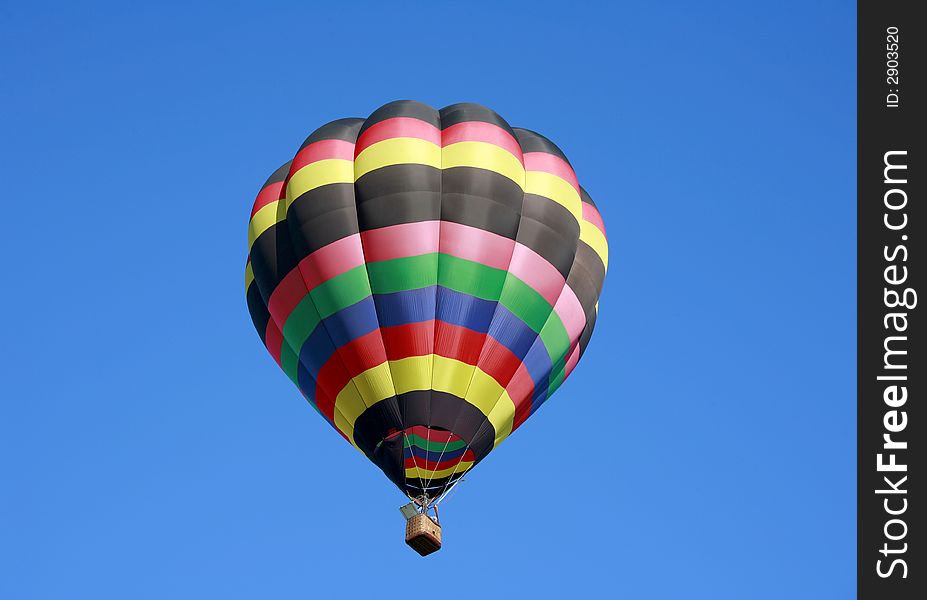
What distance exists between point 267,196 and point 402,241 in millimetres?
2421

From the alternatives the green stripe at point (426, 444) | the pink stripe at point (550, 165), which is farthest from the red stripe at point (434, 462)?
the pink stripe at point (550, 165)

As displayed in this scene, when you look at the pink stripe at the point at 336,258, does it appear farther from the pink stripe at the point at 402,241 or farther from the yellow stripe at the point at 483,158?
the yellow stripe at the point at 483,158

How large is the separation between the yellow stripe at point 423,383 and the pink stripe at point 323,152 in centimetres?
276

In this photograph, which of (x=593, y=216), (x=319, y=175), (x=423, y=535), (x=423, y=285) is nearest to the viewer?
(x=423, y=535)

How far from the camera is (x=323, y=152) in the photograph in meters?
18.7

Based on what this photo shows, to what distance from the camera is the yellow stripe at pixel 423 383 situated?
57.5 feet

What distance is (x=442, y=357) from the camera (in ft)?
57.7

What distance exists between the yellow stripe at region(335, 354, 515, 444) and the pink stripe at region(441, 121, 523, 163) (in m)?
2.80

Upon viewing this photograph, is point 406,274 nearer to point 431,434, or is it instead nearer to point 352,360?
point 352,360

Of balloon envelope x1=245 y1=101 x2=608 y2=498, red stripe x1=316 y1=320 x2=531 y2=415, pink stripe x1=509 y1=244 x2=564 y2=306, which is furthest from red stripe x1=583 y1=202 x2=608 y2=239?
red stripe x1=316 y1=320 x2=531 y2=415

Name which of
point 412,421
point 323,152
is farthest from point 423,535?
point 323,152
